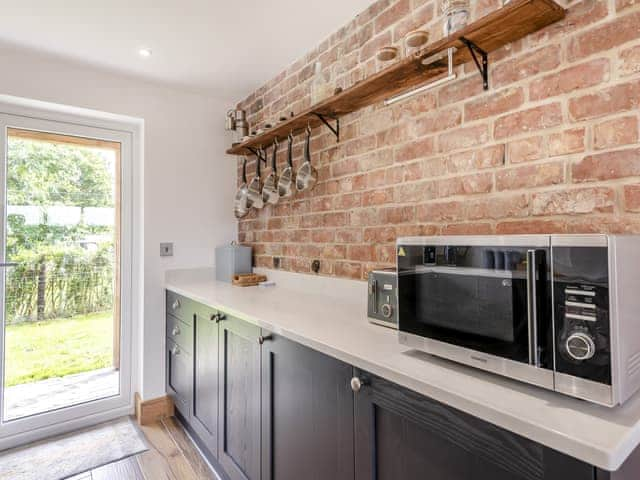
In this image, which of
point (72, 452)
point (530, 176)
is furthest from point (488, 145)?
point (72, 452)

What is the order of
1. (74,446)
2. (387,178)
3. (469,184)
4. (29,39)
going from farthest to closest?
(74,446) < (29,39) < (387,178) < (469,184)

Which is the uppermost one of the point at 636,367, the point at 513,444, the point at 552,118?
the point at 552,118

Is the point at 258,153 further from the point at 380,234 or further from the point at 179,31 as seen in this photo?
the point at 380,234

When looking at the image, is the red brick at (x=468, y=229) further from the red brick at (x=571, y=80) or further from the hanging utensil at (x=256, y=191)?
the hanging utensil at (x=256, y=191)

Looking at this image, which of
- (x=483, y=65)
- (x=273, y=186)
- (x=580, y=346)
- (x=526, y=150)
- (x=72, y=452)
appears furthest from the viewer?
(x=273, y=186)

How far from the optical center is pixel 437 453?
31.5 inches

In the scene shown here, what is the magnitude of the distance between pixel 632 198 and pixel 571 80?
368 mm

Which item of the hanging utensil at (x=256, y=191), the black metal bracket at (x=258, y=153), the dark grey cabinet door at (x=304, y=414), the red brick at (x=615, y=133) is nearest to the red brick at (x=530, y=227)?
the red brick at (x=615, y=133)

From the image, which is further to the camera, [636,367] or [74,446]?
[74,446]

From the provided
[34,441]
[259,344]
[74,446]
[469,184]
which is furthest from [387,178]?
[34,441]

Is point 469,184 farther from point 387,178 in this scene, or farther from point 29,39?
point 29,39

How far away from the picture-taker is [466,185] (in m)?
1.28

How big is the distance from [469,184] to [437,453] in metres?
0.85

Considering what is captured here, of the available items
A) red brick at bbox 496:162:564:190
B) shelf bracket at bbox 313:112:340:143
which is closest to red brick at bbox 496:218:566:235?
red brick at bbox 496:162:564:190
